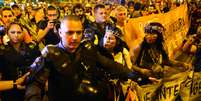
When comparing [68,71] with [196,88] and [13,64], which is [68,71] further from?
[196,88]

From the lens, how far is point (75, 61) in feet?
11.5

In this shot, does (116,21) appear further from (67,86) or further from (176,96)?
(67,86)

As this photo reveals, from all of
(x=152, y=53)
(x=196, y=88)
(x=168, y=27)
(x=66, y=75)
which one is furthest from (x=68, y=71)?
(x=168, y=27)

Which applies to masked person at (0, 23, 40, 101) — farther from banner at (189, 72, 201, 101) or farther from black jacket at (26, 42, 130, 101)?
banner at (189, 72, 201, 101)

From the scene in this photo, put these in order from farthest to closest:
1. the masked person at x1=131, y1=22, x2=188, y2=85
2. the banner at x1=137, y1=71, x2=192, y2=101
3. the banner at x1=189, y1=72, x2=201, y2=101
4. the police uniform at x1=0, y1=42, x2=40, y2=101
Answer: the banner at x1=189, y1=72, x2=201, y2=101, the masked person at x1=131, y1=22, x2=188, y2=85, the banner at x1=137, y1=71, x2=192, y2=101, the police uniform at x1=0, y1=42, x2=40, y2=101

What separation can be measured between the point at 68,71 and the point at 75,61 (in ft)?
0.48

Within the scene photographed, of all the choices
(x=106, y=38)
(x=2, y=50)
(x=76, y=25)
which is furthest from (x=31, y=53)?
(x=76, y=25)

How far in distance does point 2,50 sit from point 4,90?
0.48 metres

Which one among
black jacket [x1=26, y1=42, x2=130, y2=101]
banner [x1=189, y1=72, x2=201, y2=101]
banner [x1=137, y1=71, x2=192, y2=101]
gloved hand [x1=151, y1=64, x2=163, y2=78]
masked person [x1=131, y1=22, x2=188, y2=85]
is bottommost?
banner [x1=189, y1=72, x2=201, y2=101]

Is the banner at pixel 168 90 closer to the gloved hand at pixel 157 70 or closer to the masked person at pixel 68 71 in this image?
the gloved hand at pixel 157 70

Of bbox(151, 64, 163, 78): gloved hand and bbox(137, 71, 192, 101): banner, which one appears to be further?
bbox(151, 64, 163, 78): gloved hand

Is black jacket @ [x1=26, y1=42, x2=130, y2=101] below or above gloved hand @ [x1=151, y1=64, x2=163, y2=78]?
above

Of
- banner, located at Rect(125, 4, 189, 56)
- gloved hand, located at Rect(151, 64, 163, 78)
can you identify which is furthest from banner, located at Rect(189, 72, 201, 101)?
banner, located at Rect(125, 4, 189, 56)

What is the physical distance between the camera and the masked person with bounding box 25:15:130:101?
335 centimetres
